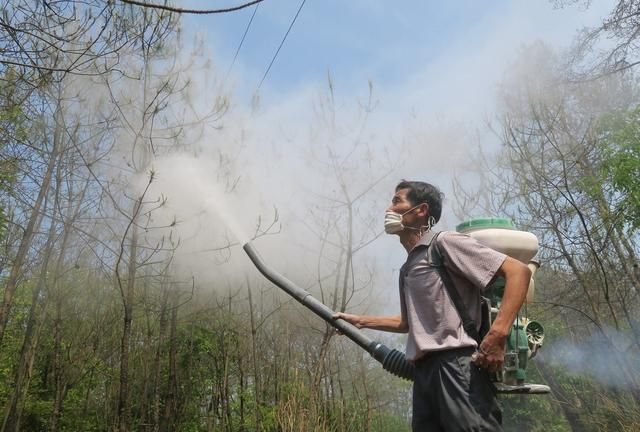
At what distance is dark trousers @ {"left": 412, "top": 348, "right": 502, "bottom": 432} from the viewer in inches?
79.8

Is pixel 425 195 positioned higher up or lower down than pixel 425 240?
higher up

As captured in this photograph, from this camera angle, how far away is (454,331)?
7.09ft

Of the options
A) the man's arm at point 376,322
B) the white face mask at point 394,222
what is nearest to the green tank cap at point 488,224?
the white face mask at point 394,222

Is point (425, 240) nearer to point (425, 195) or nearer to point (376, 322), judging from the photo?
point (425, 195)

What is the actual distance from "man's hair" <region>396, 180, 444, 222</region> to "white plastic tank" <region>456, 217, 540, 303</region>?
0.66 feet

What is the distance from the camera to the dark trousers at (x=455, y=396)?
→ 2027mm

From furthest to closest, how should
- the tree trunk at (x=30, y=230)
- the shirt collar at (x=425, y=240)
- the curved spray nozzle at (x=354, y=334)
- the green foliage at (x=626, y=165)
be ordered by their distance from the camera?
1. the tree trunk at (x=30, y=230)
2. the green foliage at (x=626, y=165)
3. the curved spray nozzle at (x=354, y=334)
4. the shirt collar at (x=425, y=240)

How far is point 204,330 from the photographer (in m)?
12.6

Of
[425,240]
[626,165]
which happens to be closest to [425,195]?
[425,240]

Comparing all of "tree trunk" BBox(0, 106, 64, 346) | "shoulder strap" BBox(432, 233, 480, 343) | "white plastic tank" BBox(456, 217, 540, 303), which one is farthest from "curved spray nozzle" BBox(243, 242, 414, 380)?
"tree trunk" BBox(0, 106, 64, 346)

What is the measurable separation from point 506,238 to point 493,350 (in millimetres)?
703

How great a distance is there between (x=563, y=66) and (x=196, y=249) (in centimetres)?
710

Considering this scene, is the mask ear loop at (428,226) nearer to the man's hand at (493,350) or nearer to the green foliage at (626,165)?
the man's hand at (493,350)

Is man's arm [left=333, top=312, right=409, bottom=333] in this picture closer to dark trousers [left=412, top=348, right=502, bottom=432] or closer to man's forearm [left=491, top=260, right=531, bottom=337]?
dark trousers [left=412, top=348, right=502, bottom=432]
